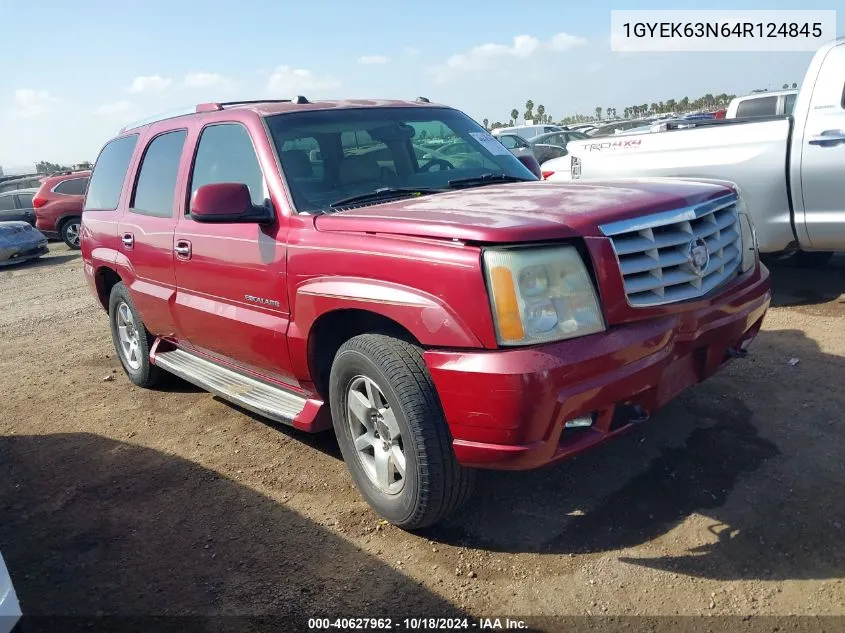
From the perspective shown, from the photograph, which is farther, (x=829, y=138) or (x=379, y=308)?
(x=829, y=138)

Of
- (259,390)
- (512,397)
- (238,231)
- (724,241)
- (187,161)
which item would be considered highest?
(187,161)

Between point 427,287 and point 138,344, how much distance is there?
11.5ft

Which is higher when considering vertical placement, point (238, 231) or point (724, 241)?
point (238, 231)

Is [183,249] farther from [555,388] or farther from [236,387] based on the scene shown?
[555,388]

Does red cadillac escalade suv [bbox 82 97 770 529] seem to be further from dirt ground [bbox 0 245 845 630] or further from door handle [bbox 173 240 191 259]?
dirt ground [bbox 0 245 845 630]

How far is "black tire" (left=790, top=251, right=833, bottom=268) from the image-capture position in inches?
264

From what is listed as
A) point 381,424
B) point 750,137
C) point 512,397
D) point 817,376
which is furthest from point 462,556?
point 750,137

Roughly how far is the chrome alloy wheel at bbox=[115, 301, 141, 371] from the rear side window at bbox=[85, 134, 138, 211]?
32.3 inches

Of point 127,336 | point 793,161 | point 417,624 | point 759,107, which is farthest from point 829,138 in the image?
point 127,336

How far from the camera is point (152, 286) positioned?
460cm

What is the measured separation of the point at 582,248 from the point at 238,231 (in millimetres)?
1874

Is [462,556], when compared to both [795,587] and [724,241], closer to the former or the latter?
[795,587]

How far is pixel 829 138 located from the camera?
530cm

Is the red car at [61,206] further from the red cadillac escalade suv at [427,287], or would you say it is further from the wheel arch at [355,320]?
the wheel arch at [355,320]
